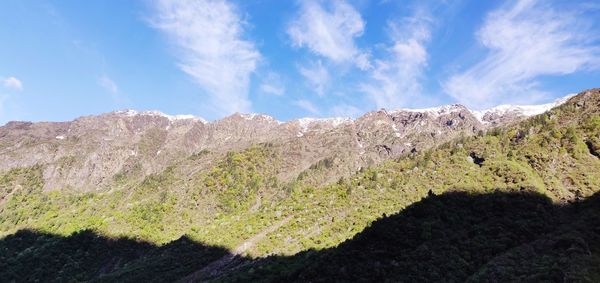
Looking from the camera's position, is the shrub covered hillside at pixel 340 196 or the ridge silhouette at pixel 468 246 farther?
the shrub covered hillside at pixel 340 196

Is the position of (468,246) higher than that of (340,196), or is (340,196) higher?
(340,196)

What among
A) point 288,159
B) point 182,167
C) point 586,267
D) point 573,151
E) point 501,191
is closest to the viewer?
point 586,267

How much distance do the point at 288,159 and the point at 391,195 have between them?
86.5 m

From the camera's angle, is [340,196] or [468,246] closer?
[468,246]

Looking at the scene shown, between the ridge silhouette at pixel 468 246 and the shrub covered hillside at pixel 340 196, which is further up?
the shrub covered hillside at pixel 340 196

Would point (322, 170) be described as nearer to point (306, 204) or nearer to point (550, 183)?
point (306, 204)

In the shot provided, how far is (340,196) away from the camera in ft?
281

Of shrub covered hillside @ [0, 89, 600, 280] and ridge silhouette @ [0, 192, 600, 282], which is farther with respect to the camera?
shrub covered hillside @ [0, 89, 600, 280]

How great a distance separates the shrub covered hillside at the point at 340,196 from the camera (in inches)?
2167

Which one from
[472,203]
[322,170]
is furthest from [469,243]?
[322,170]

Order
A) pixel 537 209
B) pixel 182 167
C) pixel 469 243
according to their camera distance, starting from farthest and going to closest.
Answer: pixel 182 167, pixel 537 209, pixel 469 243

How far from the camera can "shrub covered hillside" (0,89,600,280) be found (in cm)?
5503

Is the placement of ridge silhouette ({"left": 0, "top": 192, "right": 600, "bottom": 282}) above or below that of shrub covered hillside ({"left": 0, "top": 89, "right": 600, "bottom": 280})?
below

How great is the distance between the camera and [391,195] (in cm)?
7744
